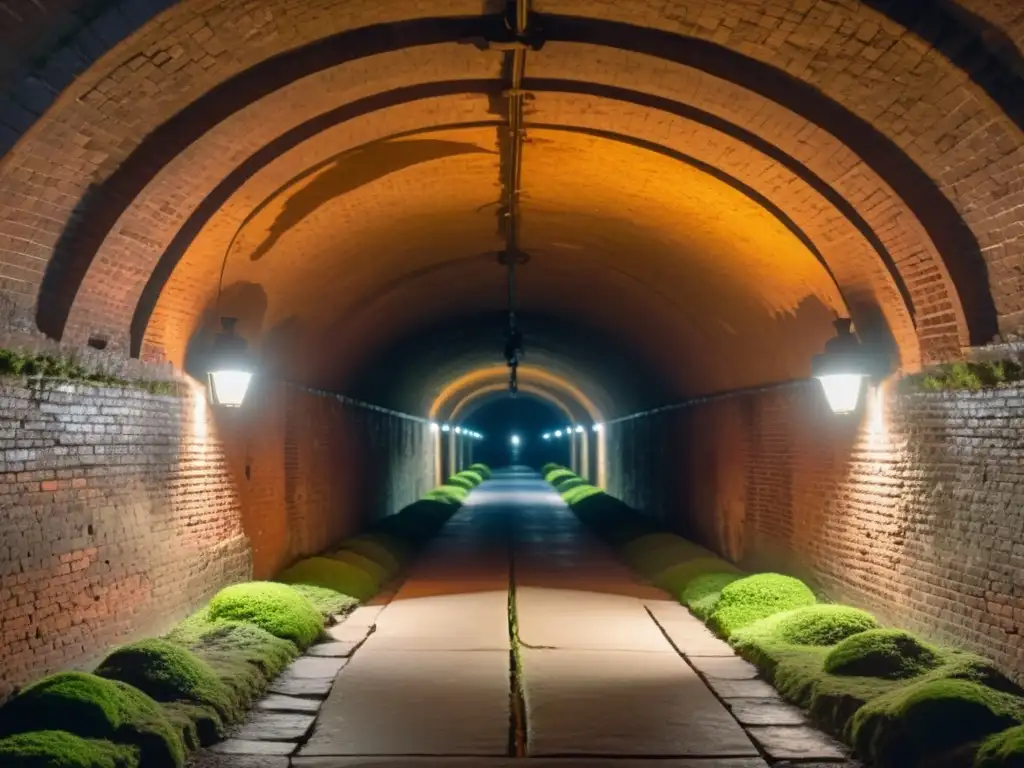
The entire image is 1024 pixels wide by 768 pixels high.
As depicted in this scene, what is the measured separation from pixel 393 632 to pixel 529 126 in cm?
477

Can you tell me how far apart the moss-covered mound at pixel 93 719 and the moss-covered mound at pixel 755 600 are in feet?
17.3

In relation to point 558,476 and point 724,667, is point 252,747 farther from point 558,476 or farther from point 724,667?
point 558,476

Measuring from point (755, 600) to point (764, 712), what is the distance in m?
2.90

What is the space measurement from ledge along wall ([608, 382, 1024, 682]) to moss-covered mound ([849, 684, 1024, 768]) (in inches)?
42.0

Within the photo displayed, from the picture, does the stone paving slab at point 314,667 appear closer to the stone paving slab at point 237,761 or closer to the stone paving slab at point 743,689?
the stone paving slab at point 237,761

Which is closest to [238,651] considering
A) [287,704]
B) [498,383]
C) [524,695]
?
[287,704]

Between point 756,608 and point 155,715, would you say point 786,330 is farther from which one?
point 155,715

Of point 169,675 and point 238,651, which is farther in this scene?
point 238,651

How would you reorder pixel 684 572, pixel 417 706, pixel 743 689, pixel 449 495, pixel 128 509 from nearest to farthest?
pixel 417 706, pixel 743 689, pixel 128 509, pixel 684 572, pixel 449 495

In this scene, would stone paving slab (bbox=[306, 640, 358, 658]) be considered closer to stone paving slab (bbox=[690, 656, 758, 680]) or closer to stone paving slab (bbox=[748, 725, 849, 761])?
stone paving slab (bbox=[690, 656, 758, 680])

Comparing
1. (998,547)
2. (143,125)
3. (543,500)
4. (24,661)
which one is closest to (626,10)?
(143,125)

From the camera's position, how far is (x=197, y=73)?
6.69 metres

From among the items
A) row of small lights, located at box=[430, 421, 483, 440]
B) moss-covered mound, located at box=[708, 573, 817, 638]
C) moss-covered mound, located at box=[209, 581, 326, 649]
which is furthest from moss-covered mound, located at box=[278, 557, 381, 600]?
row of small lights, located at box=[430, 421, 483, 440]

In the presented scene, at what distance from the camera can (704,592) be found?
37.3 feet
